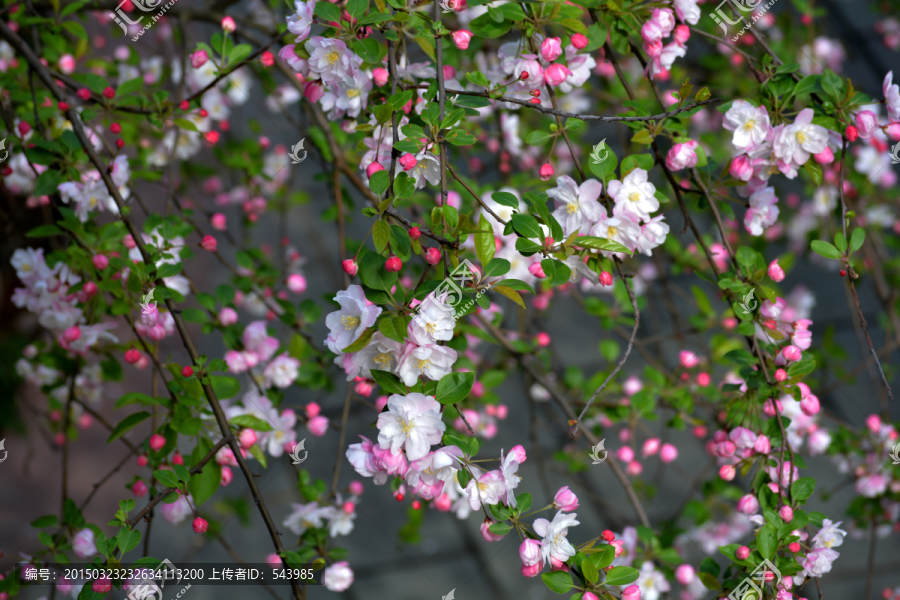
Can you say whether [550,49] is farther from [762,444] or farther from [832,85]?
[762,444]

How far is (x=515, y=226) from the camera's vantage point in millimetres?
676

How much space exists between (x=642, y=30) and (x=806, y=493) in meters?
0.63

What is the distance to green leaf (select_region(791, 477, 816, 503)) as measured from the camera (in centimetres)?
79

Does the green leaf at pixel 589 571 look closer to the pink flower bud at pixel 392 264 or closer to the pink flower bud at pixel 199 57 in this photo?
the pink flower bud at pixel 392 264

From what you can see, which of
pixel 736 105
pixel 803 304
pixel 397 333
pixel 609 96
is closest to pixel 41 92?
pixel 397 333

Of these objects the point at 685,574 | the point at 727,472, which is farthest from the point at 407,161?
the point at 685,574

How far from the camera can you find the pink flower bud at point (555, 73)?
0.80 metres

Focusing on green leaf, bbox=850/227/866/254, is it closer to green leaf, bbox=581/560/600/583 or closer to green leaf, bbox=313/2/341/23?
green leaf, bbox=581/560/600/583

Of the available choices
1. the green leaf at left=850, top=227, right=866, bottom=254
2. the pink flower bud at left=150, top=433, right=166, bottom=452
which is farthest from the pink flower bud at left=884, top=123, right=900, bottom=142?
the pink flower bud at left=150, top=433, right=166, bottom=452

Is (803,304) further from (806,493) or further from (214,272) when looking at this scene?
(214,272)

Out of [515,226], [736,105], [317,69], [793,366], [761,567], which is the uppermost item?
[317,69]

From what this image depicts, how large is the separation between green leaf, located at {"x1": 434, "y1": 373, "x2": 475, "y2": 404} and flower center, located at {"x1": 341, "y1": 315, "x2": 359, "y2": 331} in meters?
0.11

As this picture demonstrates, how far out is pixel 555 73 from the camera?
31.8 inches

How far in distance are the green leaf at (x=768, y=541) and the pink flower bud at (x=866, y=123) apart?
1.63 ft
